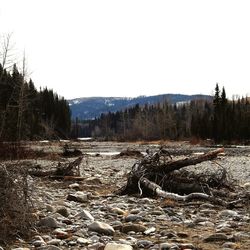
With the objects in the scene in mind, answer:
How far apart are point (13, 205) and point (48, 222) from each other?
2.54 ft

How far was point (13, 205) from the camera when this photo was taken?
6.97 metres

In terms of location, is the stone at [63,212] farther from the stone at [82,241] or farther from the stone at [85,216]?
the stone at [82,241]

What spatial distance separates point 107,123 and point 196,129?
328ft

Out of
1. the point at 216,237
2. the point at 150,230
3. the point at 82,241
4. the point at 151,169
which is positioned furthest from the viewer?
the point at 151,169

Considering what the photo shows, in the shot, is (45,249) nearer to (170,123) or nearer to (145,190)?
(145,190)

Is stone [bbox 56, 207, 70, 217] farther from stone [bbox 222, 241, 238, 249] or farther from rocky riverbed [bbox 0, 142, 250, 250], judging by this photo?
stone [bbox 222, 241, 238, 249]

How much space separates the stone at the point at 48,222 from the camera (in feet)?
24.4

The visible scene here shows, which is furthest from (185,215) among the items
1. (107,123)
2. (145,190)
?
(107,123)

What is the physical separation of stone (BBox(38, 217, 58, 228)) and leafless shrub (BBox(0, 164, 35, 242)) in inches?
8.1

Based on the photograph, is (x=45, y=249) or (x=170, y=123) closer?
(x=45, y=249)

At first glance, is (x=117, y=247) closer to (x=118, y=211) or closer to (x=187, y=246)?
(x=187, y=246)

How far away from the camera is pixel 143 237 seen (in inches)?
277

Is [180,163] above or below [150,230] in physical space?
above

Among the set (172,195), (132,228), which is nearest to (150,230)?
(132,228)
